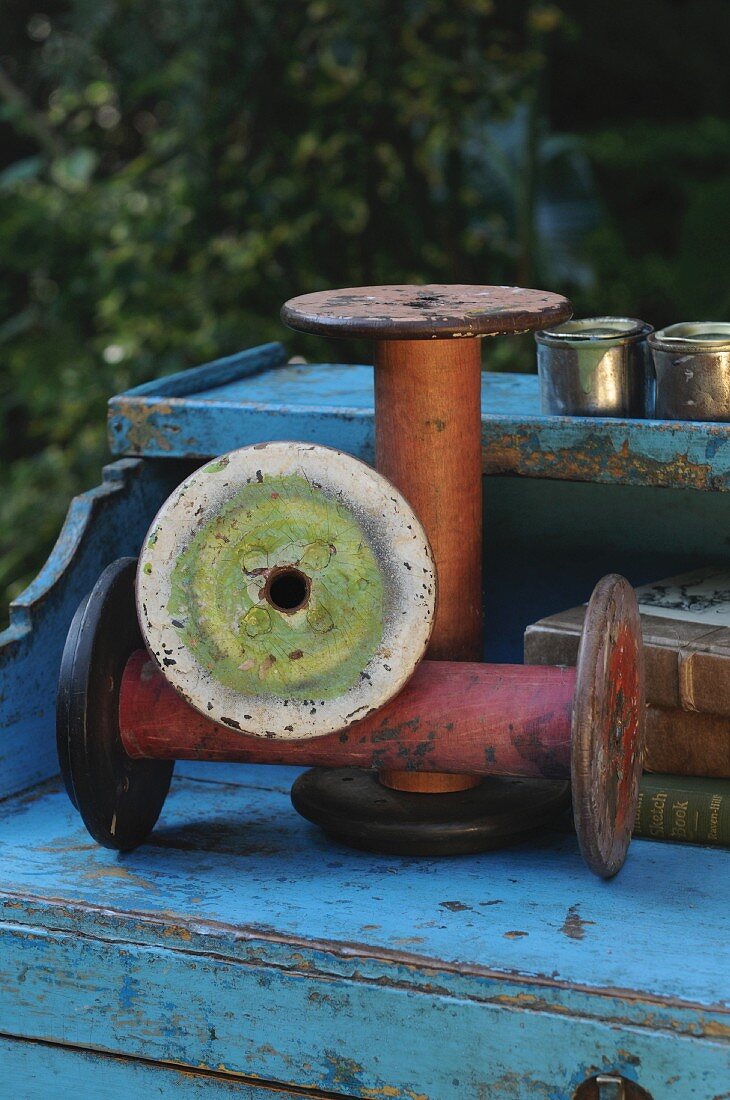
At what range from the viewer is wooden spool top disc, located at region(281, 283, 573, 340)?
4.20 feet

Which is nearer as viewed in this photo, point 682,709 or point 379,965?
point 379,965

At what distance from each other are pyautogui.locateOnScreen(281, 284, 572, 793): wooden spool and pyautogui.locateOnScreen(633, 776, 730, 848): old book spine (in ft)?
0.64

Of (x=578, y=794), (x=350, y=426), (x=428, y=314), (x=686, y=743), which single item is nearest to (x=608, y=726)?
(x=578, y=794)

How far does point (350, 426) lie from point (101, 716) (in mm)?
517

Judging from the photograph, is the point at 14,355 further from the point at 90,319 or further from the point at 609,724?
the point at 609,724

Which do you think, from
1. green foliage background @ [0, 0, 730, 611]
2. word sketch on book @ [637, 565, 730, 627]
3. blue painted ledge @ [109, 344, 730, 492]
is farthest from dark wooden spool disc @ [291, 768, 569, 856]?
green foliage background @ [0, 0, 730, 611]

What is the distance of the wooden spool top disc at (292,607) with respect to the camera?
130 centimetres

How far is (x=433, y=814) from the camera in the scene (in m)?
1.44

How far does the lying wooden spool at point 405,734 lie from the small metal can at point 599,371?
305 mm

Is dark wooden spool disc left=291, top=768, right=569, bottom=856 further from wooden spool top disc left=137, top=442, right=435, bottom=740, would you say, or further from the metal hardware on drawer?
the metal hardware on drawer

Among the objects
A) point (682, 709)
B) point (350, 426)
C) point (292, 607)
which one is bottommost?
point (682, 709)

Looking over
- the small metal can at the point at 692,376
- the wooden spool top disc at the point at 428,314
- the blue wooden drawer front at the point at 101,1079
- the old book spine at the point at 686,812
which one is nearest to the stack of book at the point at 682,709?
the old book spine at the point at 686,812

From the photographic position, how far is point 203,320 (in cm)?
361

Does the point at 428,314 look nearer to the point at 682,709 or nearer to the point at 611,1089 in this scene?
the point at 682,709
